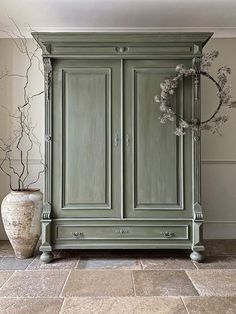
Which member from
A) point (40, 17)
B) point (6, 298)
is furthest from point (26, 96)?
point (6, 298)

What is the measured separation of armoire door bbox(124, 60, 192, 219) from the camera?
2943 mm

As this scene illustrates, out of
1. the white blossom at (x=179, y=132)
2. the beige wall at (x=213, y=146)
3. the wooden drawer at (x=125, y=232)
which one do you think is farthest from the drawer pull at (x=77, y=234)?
the white blossom at (x=179, y=132)

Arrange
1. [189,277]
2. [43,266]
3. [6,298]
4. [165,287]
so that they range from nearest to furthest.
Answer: [6,298] < [165,287] < [189,277] < [43,266]

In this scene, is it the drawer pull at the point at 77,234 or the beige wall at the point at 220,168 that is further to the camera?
the beige wall at the point at 220,168

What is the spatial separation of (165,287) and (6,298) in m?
1.12

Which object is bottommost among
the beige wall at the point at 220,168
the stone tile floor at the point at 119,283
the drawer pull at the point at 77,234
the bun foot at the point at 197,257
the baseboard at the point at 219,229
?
the stone tile floor at the point at 119,283

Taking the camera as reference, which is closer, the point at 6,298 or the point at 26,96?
the point at 6,298

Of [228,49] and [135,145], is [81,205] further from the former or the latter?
[228,49]

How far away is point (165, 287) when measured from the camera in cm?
237

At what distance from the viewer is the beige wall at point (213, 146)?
3705 mm

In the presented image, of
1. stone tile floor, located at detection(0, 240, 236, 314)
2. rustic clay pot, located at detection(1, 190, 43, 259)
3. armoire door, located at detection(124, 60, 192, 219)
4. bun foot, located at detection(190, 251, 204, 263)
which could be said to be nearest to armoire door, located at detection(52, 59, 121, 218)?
armoire door, located at detection(124, 60, 192, 219)

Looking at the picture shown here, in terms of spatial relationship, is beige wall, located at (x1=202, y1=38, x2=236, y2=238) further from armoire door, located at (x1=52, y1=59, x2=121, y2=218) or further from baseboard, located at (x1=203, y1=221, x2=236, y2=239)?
armoire door, located at (x1=52, y1=59, x2=121, y2=218)

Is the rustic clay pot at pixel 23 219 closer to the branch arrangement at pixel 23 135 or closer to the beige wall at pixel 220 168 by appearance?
the branch arrangement at pixel 23 135

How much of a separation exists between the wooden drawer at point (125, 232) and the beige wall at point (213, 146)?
911 mm
